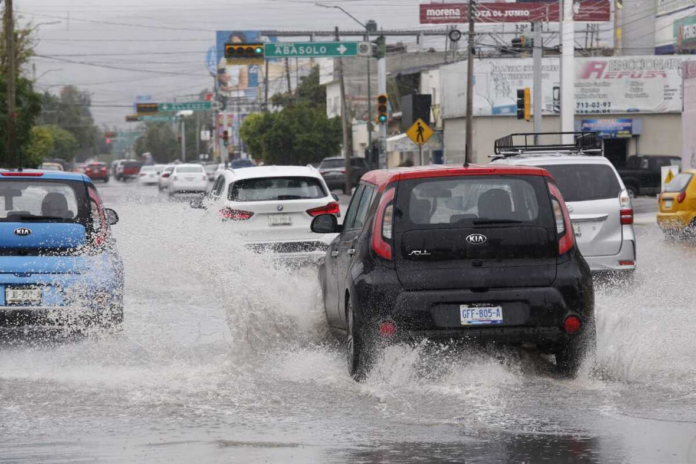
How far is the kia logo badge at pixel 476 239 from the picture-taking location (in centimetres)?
849

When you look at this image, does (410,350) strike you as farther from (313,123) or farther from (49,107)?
(49,107)

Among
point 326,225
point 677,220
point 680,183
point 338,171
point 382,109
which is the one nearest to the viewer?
point 326,225

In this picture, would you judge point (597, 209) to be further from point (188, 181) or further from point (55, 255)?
point (188, 181)

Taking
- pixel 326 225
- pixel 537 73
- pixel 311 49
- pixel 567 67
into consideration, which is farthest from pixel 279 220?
pixel 567 67

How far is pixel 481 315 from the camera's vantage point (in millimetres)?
8383

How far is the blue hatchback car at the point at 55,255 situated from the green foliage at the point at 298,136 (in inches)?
2558

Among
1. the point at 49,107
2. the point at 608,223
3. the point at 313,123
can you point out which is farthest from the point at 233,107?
the point at 608,223

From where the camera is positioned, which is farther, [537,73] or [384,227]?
[537,73]

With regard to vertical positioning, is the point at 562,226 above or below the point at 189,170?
above

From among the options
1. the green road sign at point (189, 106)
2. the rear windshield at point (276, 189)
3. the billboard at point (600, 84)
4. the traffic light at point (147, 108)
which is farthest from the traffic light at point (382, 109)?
the traffic light at point (147, 108)

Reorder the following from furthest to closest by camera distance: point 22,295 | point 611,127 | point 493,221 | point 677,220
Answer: point 611,127
point 677,220
point 22,295
point 493,221

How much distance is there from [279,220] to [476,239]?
8195mm

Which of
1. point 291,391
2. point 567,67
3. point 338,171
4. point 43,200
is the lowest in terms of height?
point 338,171

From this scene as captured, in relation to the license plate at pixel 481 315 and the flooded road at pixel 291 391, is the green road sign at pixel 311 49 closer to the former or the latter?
the flooded road at pixel 291 391
